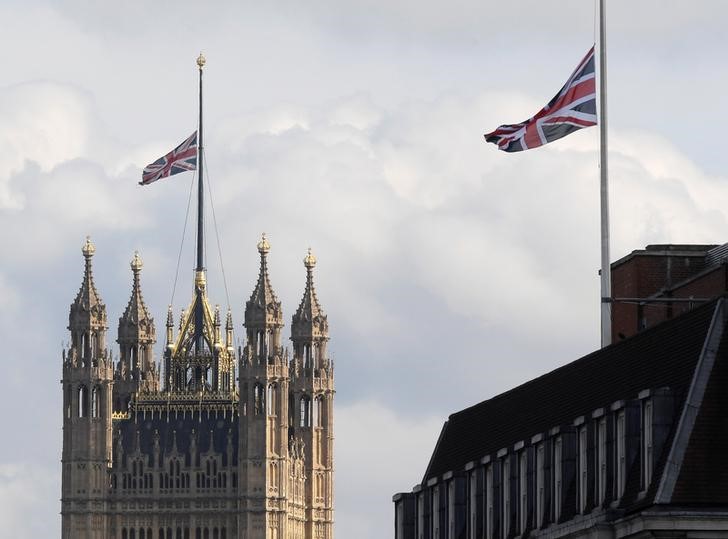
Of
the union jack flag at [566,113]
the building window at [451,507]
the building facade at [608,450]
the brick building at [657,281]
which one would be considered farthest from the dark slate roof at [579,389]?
the union jack flag at [566,113]

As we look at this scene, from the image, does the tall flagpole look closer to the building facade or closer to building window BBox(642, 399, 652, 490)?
the building facade

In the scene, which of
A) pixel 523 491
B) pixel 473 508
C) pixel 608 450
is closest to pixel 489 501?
pixel 473 508

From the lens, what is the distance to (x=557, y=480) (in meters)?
63.3

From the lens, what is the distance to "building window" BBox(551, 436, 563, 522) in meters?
63.1

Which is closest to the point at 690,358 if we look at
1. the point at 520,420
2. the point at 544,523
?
the point at 544,523

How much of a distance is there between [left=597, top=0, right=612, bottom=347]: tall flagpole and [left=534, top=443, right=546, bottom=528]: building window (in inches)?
273

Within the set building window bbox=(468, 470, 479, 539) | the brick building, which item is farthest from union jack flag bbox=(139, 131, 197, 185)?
building window bbox=(468, 470, 479, 539)

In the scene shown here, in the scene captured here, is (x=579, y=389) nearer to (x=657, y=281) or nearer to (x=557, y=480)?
(x=557, y=480)

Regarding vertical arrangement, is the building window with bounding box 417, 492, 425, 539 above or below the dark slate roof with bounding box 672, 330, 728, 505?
above

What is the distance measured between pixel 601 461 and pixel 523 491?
621 centimetres

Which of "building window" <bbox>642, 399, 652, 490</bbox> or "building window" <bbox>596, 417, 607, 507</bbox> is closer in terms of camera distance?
"building window" <bbox>642, 399, 652, 490</bbox>

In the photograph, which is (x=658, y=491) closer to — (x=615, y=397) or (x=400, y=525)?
(x=615, y=397)

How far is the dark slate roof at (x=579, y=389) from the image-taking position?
58.7 m

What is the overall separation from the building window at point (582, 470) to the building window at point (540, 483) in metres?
2.55
